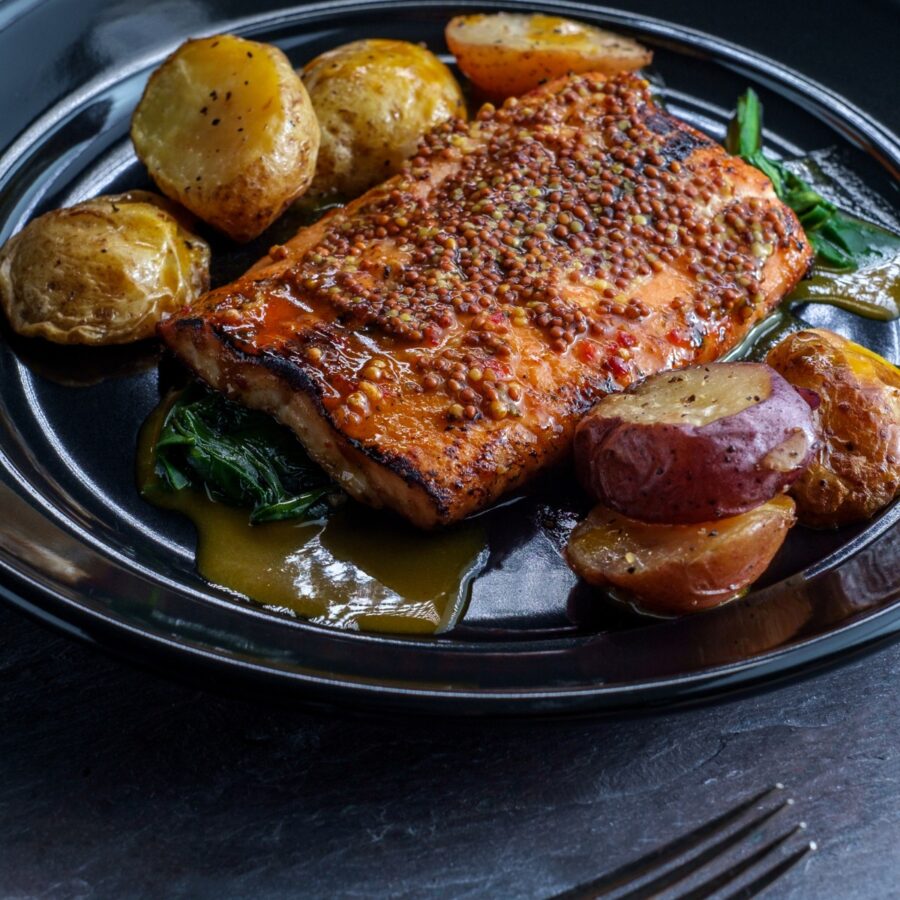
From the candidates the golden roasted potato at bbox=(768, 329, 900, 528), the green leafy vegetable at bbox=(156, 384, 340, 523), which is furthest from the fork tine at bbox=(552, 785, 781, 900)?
the green leafy vegetable at bbox=(156, 384, 340, 523)

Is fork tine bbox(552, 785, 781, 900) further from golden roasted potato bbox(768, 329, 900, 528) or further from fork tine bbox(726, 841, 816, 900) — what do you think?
golden roasted potato bbox(768, 329, 900, 528)

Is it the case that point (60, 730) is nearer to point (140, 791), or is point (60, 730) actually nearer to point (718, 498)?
point (140, 791)

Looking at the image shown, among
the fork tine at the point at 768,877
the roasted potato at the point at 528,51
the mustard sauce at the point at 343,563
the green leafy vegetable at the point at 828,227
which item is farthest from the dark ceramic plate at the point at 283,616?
the roasted potato at the point at 528,51

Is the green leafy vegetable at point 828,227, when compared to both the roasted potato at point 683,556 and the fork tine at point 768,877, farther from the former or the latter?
the fork tine at point 768,877

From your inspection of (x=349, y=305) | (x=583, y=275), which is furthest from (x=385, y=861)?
(x=583, y=275)

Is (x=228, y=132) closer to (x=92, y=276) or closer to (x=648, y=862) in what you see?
(x=92, y=276)

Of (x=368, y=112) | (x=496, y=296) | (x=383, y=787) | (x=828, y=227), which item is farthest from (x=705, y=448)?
(x=368, y=112)
